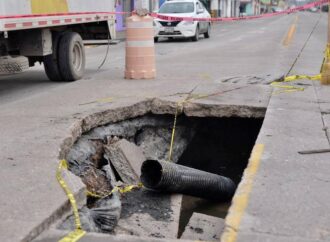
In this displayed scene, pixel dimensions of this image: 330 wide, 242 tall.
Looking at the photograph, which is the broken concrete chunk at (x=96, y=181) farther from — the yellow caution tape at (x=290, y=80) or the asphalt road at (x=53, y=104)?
the yellow caution tape at (x=290, y=80)

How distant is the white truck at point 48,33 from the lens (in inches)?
316

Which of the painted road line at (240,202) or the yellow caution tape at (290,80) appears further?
the yellow caution tape at (290,80)

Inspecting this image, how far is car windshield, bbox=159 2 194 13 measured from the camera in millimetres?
24172

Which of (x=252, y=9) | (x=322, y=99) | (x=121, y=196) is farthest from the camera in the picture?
(x=252, y=9)

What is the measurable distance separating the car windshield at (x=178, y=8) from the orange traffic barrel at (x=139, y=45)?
562 inches

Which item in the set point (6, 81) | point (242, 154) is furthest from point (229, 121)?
point (6, 81)

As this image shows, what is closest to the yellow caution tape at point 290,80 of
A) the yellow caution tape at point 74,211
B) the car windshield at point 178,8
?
the yellow caution tape at point 74,211

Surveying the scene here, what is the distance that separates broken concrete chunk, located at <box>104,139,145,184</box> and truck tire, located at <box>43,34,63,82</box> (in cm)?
378

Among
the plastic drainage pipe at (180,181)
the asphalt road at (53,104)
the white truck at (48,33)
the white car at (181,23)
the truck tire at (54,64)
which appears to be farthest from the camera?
the white car at (181,23)

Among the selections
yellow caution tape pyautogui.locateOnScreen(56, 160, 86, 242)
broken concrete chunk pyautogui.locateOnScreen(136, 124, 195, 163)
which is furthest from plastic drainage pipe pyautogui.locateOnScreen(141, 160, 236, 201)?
broken concrete chunk pyautogui.locateOnScreen(136, 124, 195, 163)

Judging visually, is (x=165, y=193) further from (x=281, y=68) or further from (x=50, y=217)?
(x=281, y=68)

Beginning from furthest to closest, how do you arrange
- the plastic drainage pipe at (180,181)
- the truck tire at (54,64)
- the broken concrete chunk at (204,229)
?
the truck tire at (54,64) → the plastic drainage pipe at (180,181) → the broken concrete chunk at (204,229)

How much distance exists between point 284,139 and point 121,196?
1.88m

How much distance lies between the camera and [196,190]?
5.78 meters
